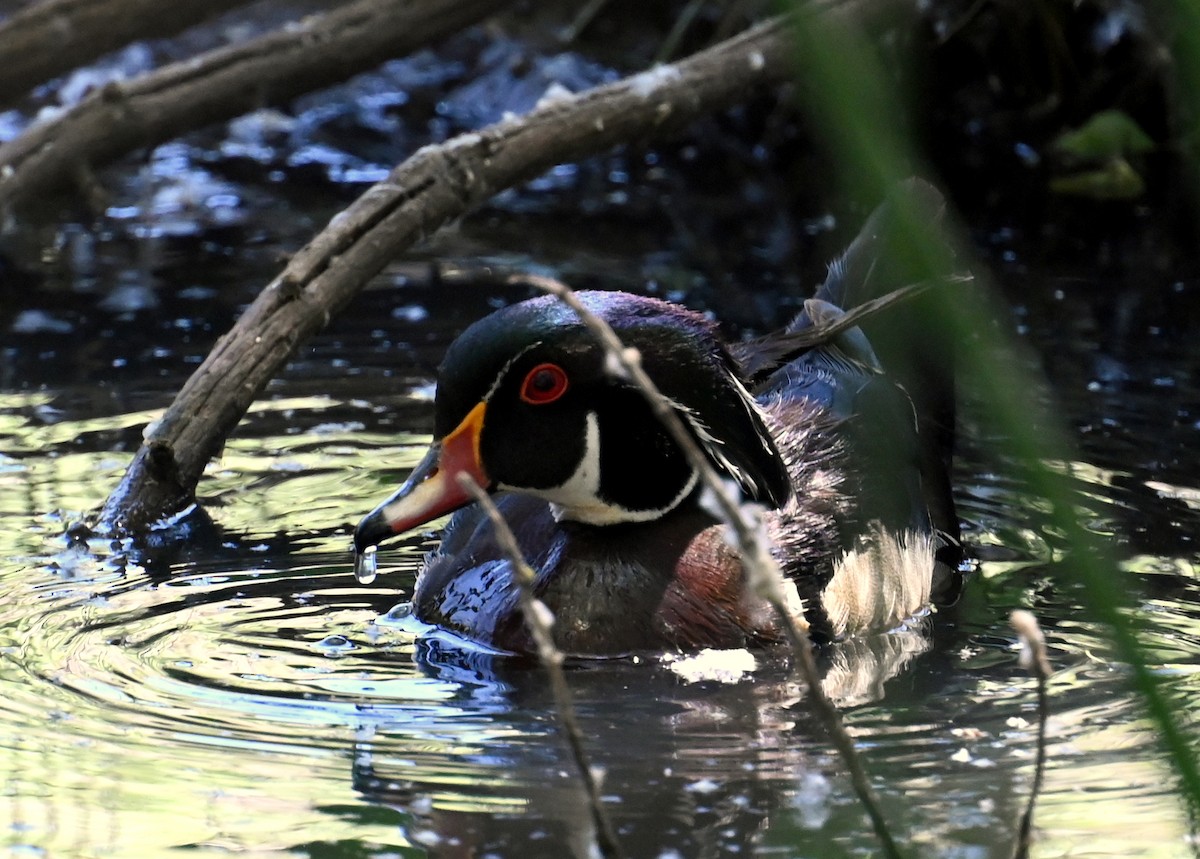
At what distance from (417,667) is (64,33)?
15.5 feet

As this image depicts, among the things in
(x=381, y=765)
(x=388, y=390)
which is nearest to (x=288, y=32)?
(x=388, y=390)

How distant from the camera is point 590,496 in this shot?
179 inches

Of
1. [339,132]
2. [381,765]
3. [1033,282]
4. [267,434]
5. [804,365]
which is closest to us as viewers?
[381,765]

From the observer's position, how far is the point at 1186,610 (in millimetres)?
4723

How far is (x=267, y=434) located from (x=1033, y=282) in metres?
3.79

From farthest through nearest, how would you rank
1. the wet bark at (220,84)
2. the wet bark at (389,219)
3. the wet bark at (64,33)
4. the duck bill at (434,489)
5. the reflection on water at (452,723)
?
the wet bark at (64,33) < the wet bark at (220,84) < the wet bark at (389,219) < the duck bill at (434,489) < the reflection on water at (452,723)

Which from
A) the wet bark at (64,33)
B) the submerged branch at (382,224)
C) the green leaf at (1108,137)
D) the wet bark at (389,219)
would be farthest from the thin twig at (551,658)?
the green leaf at (1108,137)

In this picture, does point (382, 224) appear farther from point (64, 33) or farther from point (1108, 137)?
point (1108, 137)

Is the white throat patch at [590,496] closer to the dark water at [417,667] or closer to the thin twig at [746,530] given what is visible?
the dark water at [417,667]

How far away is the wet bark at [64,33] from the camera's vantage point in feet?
26.3

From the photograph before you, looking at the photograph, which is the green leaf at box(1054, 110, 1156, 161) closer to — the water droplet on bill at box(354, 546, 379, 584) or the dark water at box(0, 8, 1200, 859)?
the dark water at box(0, 8, 1200, 859)

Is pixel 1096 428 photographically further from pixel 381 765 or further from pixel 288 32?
pixel 288 32

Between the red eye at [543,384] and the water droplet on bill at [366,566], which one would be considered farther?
the water droplet on bill at [366,566]

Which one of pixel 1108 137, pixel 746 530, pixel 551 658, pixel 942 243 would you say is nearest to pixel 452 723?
pixel 551 658
